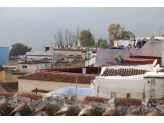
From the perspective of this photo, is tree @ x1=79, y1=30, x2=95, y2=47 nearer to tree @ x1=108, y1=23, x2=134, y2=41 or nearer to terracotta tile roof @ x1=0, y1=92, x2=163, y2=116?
tree @ x1=108, y1=23, x2=134, y2=41

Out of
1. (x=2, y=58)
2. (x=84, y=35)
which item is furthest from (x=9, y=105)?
(x=84, y=35)

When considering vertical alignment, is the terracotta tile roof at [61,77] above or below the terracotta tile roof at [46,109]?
below

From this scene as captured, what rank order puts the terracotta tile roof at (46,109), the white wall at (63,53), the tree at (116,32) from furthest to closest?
1. the tree at (116,32)
2. the white wall at (63,53)
3. the terracotta tile roof at (46,109)

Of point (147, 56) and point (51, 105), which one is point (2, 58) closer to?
point (147, 56)

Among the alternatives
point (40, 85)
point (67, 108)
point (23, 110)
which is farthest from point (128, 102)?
point (40, 85)

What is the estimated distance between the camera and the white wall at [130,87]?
33.5ft

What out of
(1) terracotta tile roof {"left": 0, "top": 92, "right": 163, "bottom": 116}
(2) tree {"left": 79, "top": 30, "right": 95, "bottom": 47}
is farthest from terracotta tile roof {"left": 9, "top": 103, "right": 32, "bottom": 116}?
(2) tree {"left": 79, "top": 30, "right": 95, "bottom": 47}

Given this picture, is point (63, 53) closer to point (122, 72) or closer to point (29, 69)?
point (29, 69)

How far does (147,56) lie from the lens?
81.4ft

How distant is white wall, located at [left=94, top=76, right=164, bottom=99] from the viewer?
10211 mm

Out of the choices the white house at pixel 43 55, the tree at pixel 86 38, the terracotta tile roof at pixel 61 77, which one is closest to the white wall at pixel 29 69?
the white house at pixel 43 55

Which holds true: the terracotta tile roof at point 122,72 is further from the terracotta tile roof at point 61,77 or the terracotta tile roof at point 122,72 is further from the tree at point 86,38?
the tree at point 86,38

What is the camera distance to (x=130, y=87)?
1072 centimetres

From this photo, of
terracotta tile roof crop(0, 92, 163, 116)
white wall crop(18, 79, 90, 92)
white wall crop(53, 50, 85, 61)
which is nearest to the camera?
terracotta tile roof crop(0, 92, 163, 116)
